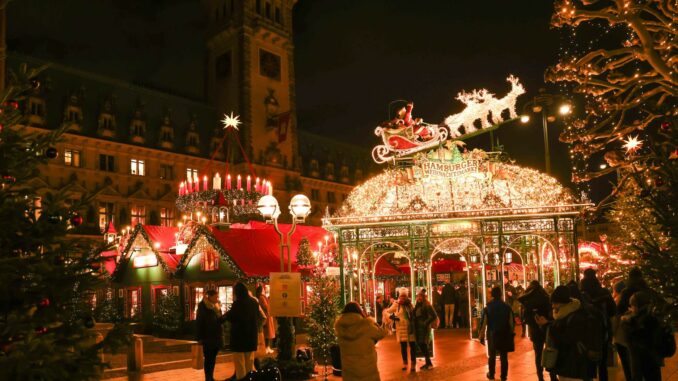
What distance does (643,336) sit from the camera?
773 centimetres

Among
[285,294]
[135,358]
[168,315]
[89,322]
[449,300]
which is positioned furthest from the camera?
[449,300]

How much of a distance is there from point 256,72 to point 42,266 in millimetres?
51209

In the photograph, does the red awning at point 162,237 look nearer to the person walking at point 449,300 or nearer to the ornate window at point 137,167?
the person walking at point 449,300

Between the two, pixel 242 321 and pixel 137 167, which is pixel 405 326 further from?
pixel 137 167

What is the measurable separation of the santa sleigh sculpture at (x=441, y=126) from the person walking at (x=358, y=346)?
416 inches

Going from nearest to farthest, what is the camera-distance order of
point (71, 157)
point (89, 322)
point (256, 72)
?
point (89, 322)
point (71, 157)
point (256, 72)

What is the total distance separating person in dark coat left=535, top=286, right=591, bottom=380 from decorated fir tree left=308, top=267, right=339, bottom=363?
23.6 ft

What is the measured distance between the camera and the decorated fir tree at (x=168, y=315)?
23969 millimetres

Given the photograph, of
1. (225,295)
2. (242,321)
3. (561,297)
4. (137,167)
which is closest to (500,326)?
(561,297)

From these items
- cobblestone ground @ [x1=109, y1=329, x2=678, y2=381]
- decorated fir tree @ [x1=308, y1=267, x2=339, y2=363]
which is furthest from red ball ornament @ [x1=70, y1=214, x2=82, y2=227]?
decorated fir tree @ [x1=308, y1=267, x2=339, y2=363]

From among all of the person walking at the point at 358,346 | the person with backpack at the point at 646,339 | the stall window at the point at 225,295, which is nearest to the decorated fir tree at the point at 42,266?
the person walking at the point at 358,346

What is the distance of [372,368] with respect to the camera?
769 centimetres

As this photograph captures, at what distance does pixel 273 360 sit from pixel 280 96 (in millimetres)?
45576

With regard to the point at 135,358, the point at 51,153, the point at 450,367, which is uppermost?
the point at 51,153
